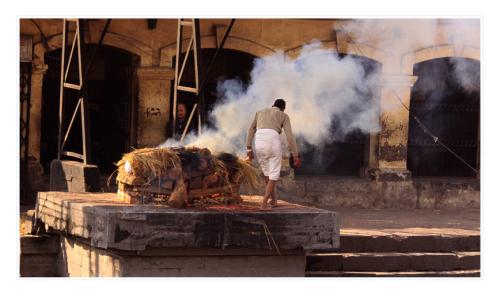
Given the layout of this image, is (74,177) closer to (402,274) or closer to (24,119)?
(24,119)

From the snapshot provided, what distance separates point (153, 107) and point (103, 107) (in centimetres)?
118

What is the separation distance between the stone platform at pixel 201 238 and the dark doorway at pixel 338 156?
793cm

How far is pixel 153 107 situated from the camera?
20531mm

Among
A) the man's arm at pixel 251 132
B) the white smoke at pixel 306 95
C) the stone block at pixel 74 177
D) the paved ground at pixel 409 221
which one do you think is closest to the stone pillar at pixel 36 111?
the paved ground at pixel 409 221

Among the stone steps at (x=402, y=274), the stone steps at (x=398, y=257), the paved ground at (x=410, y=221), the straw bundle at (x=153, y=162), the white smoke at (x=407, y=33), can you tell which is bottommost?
the stone steps at (x=402, y=274)

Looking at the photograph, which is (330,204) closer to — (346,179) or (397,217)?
(346,179)

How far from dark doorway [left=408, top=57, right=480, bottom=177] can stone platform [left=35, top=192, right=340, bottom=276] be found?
28.5ft

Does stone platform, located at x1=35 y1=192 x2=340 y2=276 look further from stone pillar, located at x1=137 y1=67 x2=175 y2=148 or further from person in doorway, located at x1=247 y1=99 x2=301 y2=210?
stone pillar, located at x1=137 y1=67 x2=175 y2=148

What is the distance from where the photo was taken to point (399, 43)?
21.1 m

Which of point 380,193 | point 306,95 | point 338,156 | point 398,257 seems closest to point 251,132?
point 398,257

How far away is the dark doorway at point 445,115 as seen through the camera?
2197 centimetres

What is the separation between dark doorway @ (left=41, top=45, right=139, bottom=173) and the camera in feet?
67.7

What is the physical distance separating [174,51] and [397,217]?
4.98 meters

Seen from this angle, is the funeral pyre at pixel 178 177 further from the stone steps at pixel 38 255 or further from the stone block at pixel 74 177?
the stone block at pixel 74 177
